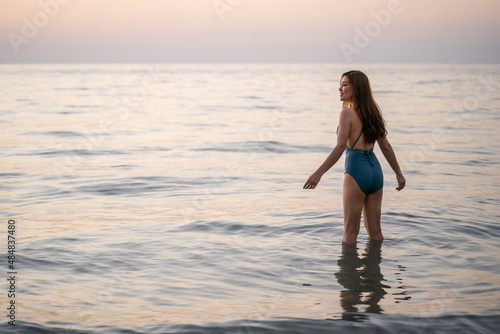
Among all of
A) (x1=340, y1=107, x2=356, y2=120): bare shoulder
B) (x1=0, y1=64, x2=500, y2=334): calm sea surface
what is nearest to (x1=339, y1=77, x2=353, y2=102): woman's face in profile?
(x1=340, y1=107, x2=356, y2=120): bare shoulder

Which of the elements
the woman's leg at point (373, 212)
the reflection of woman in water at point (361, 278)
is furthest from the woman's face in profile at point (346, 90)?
the reflection of woman in water at point (361, 278)

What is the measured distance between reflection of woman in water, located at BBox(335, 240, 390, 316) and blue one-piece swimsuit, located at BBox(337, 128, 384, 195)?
0.91 m

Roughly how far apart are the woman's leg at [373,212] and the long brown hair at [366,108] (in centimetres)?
70

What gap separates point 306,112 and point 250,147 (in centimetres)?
1347

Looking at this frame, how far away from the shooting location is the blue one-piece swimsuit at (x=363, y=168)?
5.82 metres

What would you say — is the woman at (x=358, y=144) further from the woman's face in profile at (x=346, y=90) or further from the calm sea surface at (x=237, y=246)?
the calm sea surface at (x=237, y=246)

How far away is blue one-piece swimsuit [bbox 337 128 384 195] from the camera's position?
229 inches

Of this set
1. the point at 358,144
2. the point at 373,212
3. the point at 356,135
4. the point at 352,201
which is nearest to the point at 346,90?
the point at 356,135

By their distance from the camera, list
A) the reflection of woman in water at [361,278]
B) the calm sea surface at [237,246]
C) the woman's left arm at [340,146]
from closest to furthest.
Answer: the calm sea surface at [237,246]
the reflection of woman in water at [361,278]
the woman's left arm at [340,146]

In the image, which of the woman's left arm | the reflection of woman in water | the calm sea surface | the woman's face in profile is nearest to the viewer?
the calm sea surface

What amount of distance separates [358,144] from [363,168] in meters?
0.27

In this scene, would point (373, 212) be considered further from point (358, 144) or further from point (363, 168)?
point (358, 144)

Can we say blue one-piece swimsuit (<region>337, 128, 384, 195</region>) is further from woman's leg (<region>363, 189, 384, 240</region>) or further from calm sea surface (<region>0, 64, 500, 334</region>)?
calm sea surface (<region>0, 64, 500, 334</region>)

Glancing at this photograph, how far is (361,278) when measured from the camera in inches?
225
